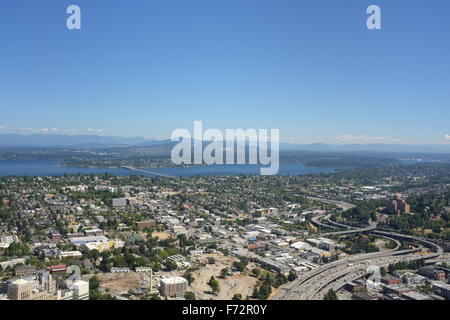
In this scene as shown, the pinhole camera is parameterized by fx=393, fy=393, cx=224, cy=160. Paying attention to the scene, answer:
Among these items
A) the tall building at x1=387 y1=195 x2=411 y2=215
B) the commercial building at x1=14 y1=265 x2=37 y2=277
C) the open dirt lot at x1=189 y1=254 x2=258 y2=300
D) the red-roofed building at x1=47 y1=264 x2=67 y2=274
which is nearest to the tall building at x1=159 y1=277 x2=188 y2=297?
the open dirt lot at x1=189 y1=254 x2=258 y2=300

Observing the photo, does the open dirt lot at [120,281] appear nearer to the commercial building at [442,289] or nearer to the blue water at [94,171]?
the commercial building at [442,289]

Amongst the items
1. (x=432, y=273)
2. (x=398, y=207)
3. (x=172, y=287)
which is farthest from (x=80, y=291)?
(x=398, y=207)

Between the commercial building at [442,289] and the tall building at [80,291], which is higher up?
the tall building at [80,291]

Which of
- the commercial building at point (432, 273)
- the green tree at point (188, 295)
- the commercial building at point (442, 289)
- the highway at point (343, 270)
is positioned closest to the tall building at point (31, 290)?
the green tree at point (188, 295)

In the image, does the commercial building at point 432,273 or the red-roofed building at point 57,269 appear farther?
the commercial building at point 432,273

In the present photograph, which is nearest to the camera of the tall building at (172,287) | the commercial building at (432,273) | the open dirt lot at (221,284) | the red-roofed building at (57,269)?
the tall building at (172,287)

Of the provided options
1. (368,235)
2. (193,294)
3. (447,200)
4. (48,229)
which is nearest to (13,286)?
(193,294)

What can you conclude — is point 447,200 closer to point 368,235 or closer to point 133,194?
point 368,235

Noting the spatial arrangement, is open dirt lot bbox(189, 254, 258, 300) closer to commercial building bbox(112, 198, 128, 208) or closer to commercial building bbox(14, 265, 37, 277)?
commercial building bbox(14, 265, 37, 277)
